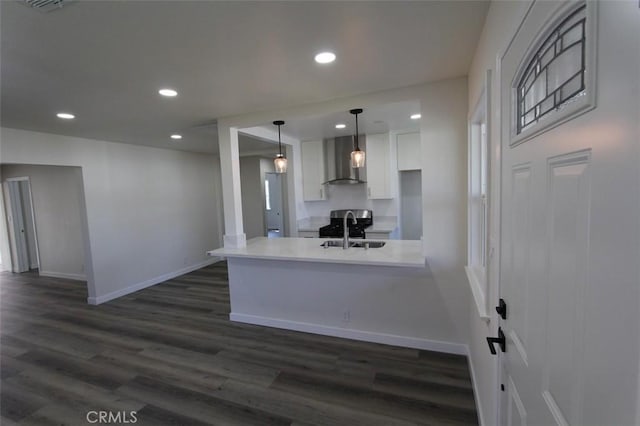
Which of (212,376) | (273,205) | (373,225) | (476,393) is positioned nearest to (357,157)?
(373,225)

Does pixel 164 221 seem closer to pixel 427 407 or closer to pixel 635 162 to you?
pixel 427 407

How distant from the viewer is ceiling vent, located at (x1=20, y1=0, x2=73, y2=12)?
1.35m

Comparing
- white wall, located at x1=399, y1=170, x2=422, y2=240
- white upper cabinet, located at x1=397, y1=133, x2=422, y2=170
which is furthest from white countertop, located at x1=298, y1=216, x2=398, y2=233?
white upper cabinet, located at x1=397, y1=133, x2=422, y2=170

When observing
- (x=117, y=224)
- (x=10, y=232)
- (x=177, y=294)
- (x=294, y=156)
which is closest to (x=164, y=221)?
(x=117, y=224)

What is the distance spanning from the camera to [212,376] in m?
2.55

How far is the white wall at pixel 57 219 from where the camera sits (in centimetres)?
561

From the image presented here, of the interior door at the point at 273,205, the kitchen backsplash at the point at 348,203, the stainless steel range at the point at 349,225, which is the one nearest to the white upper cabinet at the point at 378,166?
the kitchen backsplash at the point at 348,203

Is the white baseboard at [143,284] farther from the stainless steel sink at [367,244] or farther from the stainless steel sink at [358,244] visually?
the stainless steel sink at [367,244]

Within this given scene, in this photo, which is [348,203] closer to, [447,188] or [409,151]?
[409,151]

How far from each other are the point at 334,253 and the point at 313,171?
107 inches

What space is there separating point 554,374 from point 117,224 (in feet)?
18.8

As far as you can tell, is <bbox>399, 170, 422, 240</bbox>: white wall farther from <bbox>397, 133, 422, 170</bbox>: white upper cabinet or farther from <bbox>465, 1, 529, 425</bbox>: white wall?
<bbox>465, 1, 529, 425</bbox>: white wall

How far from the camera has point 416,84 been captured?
2.65 meters

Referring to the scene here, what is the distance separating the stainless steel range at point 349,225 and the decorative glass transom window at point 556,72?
156 inches
